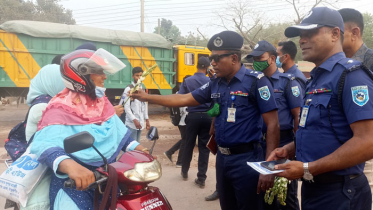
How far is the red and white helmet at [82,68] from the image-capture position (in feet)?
6.80

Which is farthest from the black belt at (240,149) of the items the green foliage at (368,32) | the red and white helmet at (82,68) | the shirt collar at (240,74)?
the green foliage at (368,32)

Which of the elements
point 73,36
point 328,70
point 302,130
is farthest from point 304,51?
point 73,36

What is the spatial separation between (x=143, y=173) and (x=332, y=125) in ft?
3.69

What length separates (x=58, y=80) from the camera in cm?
250

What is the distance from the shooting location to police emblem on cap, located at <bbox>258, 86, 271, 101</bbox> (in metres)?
2.64

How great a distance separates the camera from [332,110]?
5.66ft

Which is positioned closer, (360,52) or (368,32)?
(360,52)

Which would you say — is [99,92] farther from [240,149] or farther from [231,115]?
[240,149]

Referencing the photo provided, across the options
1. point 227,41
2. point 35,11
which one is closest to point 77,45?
point 227,41

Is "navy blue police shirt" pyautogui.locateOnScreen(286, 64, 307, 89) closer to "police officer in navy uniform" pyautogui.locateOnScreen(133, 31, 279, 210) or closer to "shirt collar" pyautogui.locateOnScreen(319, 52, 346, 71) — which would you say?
"police officer in navy uniform" pyautogui.locateOnScreen(133, 31, 279, 210)

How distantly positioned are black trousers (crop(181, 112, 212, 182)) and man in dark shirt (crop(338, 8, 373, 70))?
8.89 ft

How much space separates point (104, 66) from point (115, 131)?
474 mm

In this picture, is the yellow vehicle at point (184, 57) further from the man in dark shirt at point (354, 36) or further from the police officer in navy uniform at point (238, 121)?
the man in dark shirt at point (354, 36)

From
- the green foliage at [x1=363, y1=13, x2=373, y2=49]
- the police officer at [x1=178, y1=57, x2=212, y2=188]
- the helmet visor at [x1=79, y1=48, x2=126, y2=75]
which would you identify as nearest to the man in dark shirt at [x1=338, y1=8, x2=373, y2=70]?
the helmet visor at [x1=79, y1=48, x2=126, y2=75]
